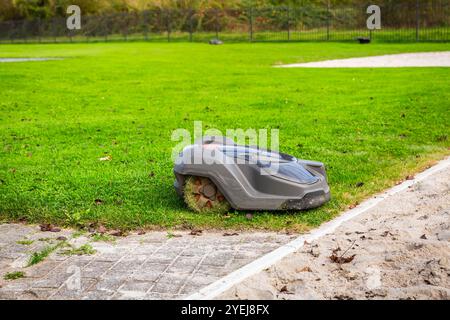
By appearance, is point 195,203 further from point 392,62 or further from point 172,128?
point 392,62

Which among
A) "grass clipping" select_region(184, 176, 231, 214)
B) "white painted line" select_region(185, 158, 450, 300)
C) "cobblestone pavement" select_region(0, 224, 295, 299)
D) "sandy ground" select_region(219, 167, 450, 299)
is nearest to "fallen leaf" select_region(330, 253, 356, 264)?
"sandy ground" select_region(219, 167, 450, 299)

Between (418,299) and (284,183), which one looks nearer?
(418,299)

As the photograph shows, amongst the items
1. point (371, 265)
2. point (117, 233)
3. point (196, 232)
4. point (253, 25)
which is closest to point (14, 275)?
point (117, 233)

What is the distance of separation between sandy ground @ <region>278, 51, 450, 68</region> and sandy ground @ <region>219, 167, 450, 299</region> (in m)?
17.7

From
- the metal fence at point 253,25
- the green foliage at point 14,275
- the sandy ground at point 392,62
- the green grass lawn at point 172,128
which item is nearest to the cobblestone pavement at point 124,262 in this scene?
the green foliage at point 14,275

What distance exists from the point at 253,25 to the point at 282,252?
142 ft

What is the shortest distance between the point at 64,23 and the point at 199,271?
2166 inches

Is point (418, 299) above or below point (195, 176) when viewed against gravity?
below

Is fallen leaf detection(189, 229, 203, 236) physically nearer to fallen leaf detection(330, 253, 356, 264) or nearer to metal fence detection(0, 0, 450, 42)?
A: fallen leaf detection(330, 253, 356, 264)

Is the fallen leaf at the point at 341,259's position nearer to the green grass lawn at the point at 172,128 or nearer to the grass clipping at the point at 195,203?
the green grass lawn at the point at 172,128
